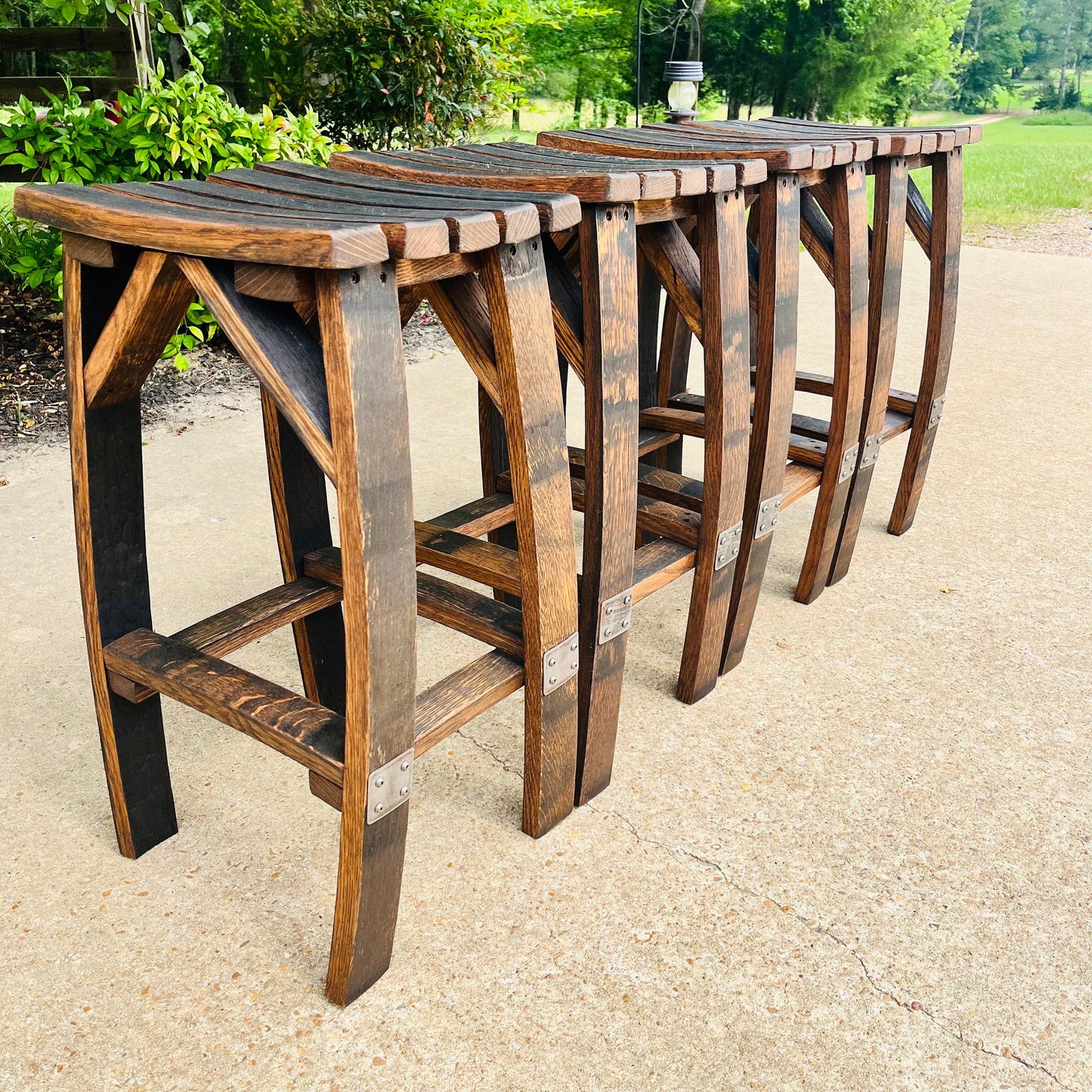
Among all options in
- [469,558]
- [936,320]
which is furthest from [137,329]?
[936,320]

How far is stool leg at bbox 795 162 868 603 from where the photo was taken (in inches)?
92.4

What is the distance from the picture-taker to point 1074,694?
2348mm

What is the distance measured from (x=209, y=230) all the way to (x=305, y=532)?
0.87m

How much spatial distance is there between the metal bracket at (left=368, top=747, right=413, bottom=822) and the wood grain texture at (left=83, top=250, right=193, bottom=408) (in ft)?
2.30

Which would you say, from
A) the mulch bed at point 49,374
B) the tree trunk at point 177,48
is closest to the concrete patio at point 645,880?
the mulch bed at point 49,374

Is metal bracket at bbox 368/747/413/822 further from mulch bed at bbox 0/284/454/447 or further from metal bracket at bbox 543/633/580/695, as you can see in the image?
mulch bed at bbox 0/284/454/447

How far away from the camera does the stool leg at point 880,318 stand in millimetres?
2512

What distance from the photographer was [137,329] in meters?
1.39

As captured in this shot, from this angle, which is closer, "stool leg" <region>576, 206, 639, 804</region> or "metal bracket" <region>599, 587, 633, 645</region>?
"stool leg" <region>576, 206, 639, 804</region>

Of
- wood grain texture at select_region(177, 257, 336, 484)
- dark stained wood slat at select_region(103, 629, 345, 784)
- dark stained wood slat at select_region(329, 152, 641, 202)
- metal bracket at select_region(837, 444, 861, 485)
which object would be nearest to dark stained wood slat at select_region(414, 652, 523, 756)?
dark stained wood slat at select_region(103, 629, 345, 784)

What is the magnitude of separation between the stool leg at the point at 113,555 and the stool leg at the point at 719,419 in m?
1.07

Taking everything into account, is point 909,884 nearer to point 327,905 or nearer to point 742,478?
point 742,478

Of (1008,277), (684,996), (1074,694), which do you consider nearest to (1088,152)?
(1008,277)

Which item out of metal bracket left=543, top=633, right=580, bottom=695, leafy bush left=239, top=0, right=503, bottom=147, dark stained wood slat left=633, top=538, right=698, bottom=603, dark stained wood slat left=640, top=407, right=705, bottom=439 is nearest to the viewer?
metal bracket left=543, top=633, right=580, bottom=695
